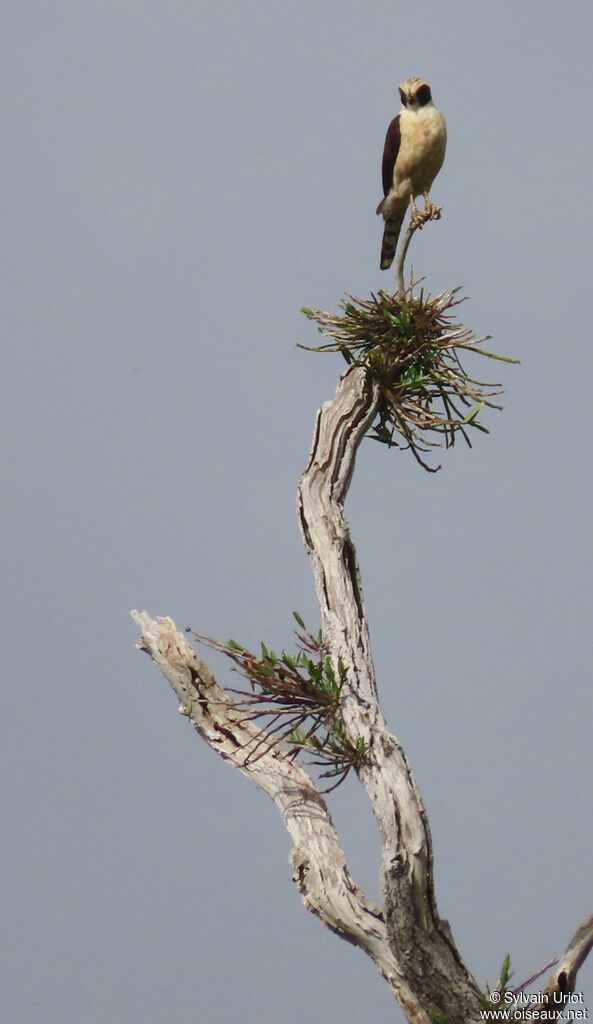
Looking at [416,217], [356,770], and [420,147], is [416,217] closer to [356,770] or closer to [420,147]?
[420,147]

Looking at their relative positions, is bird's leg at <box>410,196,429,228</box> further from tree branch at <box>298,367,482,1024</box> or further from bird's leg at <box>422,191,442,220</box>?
tree branch at <box>298,367,482,1024</box>

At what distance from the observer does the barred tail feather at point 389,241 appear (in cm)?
655

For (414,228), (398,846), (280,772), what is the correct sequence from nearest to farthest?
(398,846) < (280,772) < (414,228)

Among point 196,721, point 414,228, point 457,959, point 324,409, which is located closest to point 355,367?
point 324,409

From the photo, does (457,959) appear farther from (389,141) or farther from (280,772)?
(389,141)

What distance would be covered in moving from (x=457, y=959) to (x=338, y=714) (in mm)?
1043

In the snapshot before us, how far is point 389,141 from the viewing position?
6301 mm

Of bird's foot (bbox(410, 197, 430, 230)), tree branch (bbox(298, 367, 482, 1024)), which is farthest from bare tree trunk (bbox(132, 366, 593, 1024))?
bird's foot (bbox(410, 197, 430, 230))

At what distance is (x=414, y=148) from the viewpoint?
6168 millimetres

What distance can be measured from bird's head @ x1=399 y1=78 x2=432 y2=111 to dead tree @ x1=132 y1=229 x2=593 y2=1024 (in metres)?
0.68

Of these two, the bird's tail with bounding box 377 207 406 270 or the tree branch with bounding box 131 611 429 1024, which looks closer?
the tree branch with bounding box 131 611 429 1024

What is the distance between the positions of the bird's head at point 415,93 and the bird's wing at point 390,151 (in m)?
0.11

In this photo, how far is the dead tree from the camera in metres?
4.71

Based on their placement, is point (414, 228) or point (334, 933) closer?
point (334, 933)
